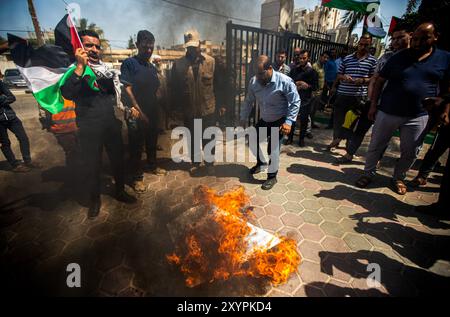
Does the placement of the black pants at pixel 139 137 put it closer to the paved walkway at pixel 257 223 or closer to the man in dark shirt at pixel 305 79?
the paved walkway at pixel 257 223

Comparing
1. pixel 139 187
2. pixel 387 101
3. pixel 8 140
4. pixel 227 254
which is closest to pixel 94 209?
pixel 139 187

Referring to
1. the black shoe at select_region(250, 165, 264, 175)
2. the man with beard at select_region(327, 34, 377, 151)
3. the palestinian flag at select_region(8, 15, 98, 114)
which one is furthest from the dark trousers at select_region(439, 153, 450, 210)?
the palestinian flag at select_region(8, 15, 98, 114)

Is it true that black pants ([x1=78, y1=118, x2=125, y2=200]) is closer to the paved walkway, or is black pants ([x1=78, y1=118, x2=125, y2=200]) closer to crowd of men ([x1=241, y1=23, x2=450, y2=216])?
the paved walkway

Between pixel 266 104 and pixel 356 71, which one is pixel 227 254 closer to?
pixel 266 104

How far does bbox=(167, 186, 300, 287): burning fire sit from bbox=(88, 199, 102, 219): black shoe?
1.68 metres

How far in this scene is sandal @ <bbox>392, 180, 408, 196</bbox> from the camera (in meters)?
4.04

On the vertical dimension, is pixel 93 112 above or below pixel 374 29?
below

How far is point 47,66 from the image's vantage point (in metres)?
3.17

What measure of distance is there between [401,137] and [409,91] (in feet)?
2.70

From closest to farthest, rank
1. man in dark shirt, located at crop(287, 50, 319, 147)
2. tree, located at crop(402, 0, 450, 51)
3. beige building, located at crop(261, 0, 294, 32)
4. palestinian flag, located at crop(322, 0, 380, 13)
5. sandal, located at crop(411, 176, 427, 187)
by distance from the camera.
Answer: sandal, located at crop(411, 176, 427, 187) < man in dark shirt, located at crop(287, 50, 319, 147) < tree, located at crop(402, 0, 450, 51) < palestinian flag, located at crop(322, 0, 380, 13) < beige building, located at crop(261, 0, 294, 32)

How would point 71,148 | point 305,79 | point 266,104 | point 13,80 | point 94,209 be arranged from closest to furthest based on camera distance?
point 94,209 < point 266,104 < point 71,148 < point 305,79 < point 13,80

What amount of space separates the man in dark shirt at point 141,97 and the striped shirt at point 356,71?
168 inches
